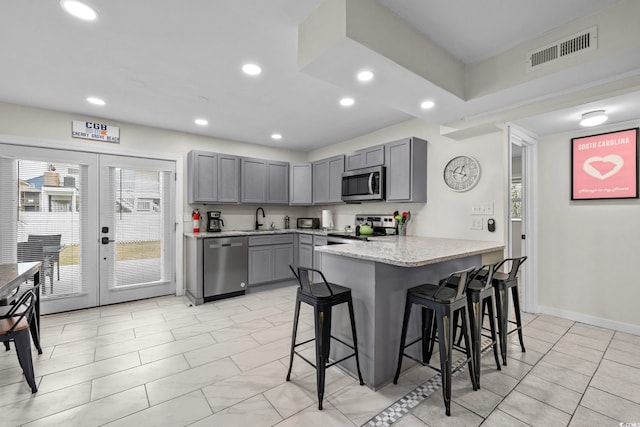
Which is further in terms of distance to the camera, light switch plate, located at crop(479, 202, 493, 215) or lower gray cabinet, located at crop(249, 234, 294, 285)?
lower gray cabinet, located at crop(249, 234, 294, 285)

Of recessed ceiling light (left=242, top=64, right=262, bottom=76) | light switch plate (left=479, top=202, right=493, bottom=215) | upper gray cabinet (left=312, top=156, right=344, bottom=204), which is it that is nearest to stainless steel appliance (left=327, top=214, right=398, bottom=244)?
upper gray cabinet (left=312, top=156, right=344, bottom=204)

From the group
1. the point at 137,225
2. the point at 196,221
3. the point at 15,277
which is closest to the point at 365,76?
the point at 15,277

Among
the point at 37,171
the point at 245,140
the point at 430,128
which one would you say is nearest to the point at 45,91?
the point at 37,171

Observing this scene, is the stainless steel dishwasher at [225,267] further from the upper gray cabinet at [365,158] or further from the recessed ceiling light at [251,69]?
the recessed ceiling light at [251,69]

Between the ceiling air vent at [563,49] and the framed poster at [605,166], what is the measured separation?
1.73 m

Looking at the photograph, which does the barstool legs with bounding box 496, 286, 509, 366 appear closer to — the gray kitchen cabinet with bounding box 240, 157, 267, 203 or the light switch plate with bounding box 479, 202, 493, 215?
the light switch plate with bounding box 479, 202, 493, 215

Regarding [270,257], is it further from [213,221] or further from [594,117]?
[594,117]

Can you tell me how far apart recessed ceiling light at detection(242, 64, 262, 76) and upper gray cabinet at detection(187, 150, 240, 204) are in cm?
211

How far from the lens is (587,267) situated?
3234 millimetres

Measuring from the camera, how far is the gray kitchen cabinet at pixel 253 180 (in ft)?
15.7

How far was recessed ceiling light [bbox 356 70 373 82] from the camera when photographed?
209 cm

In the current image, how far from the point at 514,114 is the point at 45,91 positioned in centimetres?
480

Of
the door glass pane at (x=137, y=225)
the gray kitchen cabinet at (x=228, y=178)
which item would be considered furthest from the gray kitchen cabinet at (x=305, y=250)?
the door glass pane at (x=137, y=225)

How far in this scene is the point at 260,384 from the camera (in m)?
2.09
